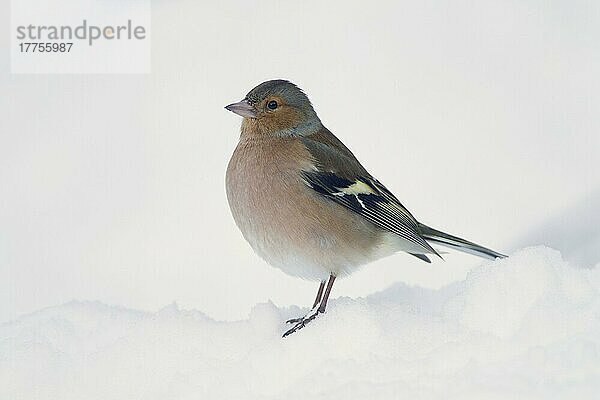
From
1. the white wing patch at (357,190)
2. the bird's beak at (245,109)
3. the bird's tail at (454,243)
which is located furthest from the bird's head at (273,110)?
the bird's tail at (454,243)

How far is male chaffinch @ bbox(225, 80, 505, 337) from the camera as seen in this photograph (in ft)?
10.7

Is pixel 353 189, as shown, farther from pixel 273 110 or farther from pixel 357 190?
pixel 273 110

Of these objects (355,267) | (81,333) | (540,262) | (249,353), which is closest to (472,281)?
(540,262)

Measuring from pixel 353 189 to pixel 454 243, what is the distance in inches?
19.5

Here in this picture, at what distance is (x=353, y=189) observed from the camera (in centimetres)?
342

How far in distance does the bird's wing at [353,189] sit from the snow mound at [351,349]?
1.15ft

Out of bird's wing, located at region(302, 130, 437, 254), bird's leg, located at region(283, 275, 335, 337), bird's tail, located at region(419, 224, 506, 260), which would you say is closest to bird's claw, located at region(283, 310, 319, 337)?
bird's leg, located at region(283, 275, 335, 337)

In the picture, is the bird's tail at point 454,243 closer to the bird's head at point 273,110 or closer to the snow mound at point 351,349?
the snow mound at point 351,349

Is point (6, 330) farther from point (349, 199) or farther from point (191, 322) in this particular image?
point (349, 199)

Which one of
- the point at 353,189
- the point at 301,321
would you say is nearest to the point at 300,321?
the point at 301,321

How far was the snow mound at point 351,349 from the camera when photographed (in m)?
2.63

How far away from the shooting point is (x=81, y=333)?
3.29 metres

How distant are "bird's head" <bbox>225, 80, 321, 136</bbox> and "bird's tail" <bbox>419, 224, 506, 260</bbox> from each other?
0.62 metres

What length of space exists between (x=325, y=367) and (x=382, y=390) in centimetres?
21
